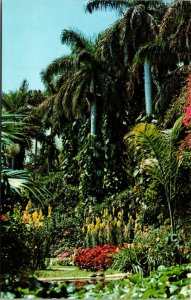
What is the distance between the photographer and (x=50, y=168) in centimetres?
1972

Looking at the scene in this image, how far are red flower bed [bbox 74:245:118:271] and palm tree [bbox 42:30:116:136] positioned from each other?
5897 mm

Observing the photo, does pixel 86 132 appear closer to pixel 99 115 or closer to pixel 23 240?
pixel 99 115

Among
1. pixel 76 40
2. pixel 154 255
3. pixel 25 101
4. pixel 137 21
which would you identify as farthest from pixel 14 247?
pixel 25 101

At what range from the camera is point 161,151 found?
27.4 ft

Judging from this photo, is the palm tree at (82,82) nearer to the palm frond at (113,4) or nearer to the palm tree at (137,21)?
the palm tree at (137,21)

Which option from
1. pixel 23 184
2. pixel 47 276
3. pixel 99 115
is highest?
pixel 99 115

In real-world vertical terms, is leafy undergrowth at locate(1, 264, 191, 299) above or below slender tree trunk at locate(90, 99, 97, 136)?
below

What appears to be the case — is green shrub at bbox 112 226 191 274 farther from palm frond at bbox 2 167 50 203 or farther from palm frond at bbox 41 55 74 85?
palm frond at bbox 41 55 74 85

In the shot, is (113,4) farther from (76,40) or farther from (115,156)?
(115,156)

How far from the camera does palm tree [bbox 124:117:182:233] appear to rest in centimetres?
827

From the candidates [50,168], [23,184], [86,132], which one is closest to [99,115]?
[86,132]

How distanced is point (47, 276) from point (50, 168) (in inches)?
486

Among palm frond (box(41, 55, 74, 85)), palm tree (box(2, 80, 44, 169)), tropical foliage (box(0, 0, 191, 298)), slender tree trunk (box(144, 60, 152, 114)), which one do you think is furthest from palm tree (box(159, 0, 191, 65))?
palm tree (box(2, 80, 44, 169))

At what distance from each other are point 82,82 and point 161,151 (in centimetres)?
665
